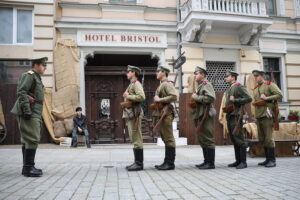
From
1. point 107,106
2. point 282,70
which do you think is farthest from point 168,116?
point 282,70

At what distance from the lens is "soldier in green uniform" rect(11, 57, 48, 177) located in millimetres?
4844

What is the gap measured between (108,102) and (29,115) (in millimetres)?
7024

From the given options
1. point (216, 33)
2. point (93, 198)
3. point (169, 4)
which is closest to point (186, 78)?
point (216, 33)

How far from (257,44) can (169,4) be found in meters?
4.09

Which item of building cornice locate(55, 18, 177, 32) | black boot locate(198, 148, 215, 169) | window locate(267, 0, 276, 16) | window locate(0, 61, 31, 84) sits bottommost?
black boot locate(198, 148, 215, 169)

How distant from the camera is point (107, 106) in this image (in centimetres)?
1184

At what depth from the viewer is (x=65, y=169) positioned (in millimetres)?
5535

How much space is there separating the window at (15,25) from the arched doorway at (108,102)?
252 centimetres

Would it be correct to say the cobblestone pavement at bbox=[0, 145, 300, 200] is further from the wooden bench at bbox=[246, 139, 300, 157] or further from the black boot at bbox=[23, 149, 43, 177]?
the wooden bench at bbox=[246, 139, 300, 157]

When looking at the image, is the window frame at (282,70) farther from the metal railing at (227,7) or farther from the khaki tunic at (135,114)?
the khaki tunic at (135,114)

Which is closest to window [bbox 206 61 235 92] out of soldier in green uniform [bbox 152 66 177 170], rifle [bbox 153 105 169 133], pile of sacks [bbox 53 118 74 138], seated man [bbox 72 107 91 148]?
seated man [bbox 72 107 91 148]

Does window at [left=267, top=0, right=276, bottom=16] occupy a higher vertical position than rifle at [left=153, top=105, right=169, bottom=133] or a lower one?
higher

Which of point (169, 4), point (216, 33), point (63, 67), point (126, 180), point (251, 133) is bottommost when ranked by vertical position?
point (126, 180)

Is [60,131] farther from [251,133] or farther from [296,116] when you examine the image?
[296,116]
